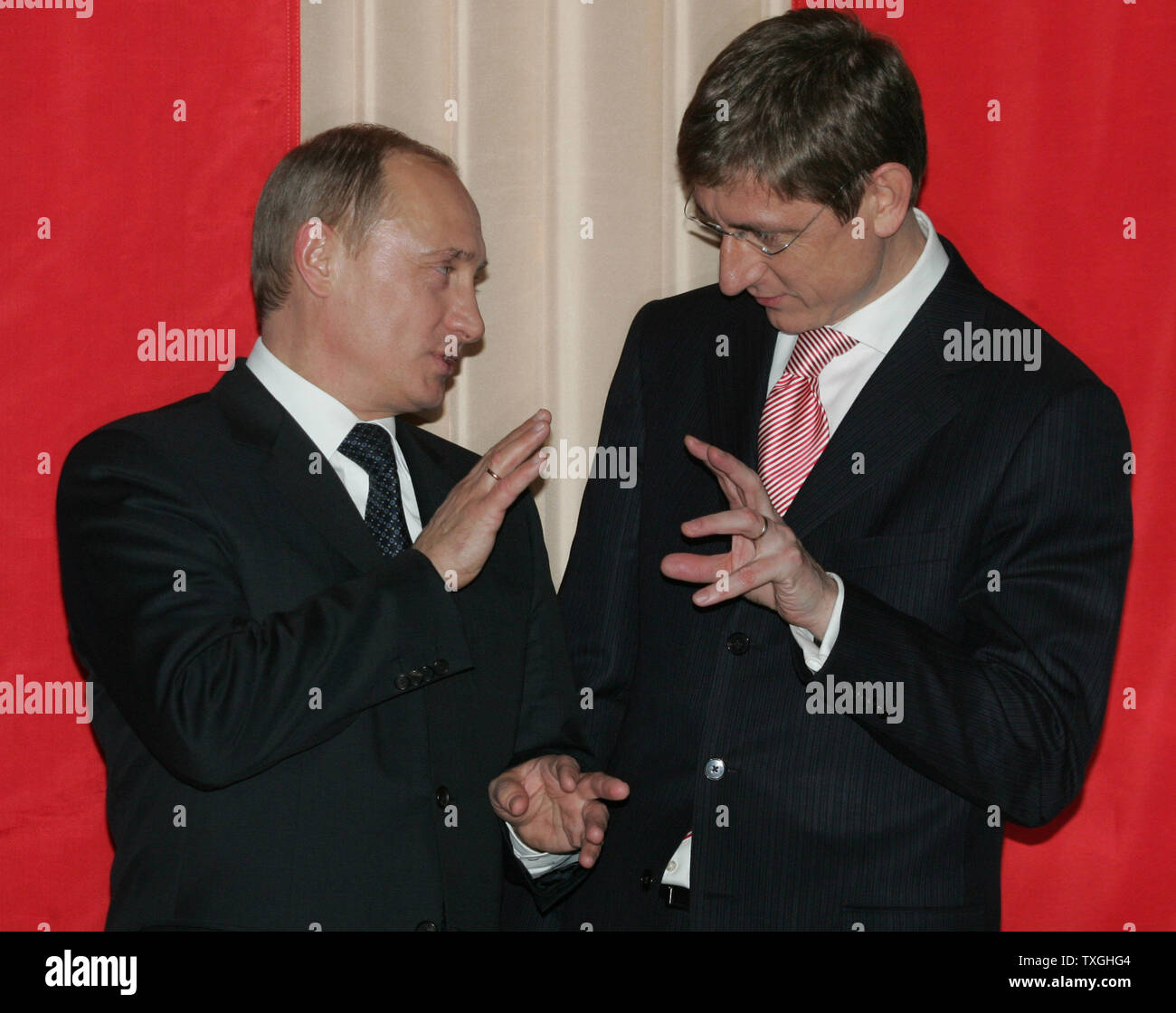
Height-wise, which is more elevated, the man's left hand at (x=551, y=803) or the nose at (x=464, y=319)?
the nose at (x=464, y=319)

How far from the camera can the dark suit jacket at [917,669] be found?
1796 millimetres

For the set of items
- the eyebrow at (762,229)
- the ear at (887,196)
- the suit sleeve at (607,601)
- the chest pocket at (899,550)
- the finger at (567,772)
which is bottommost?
the finger at (567,772)

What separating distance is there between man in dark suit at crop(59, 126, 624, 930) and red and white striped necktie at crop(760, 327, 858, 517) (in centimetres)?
41

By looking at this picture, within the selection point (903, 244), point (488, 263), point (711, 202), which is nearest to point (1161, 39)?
point (903, 244)

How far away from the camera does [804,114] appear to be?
1.92 meters

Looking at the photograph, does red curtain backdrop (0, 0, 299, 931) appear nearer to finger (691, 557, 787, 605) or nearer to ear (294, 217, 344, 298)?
ear (294, 217, 344, 298)

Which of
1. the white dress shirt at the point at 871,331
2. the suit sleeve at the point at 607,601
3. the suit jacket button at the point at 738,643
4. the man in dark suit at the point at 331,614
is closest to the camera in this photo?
the man in dark suit at the point at 331,614

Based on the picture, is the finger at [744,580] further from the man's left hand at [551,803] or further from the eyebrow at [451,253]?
the eyebrow at [451,253]

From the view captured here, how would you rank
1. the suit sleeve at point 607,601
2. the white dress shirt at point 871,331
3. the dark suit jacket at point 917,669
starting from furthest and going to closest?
the suit sleeve at point 607,601 → the white dress shirt at point 871,331 → the dark suit jacket at point 917,669

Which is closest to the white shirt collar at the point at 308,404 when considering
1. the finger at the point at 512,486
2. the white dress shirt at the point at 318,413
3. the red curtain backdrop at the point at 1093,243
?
the white dress shirt at the point at 318,413

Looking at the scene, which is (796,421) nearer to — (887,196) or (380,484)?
(887,196)

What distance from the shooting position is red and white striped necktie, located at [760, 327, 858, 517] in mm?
1975

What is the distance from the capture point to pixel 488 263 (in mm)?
2629

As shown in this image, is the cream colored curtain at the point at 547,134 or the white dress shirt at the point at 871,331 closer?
the white dress shirt at the point at 871,331
